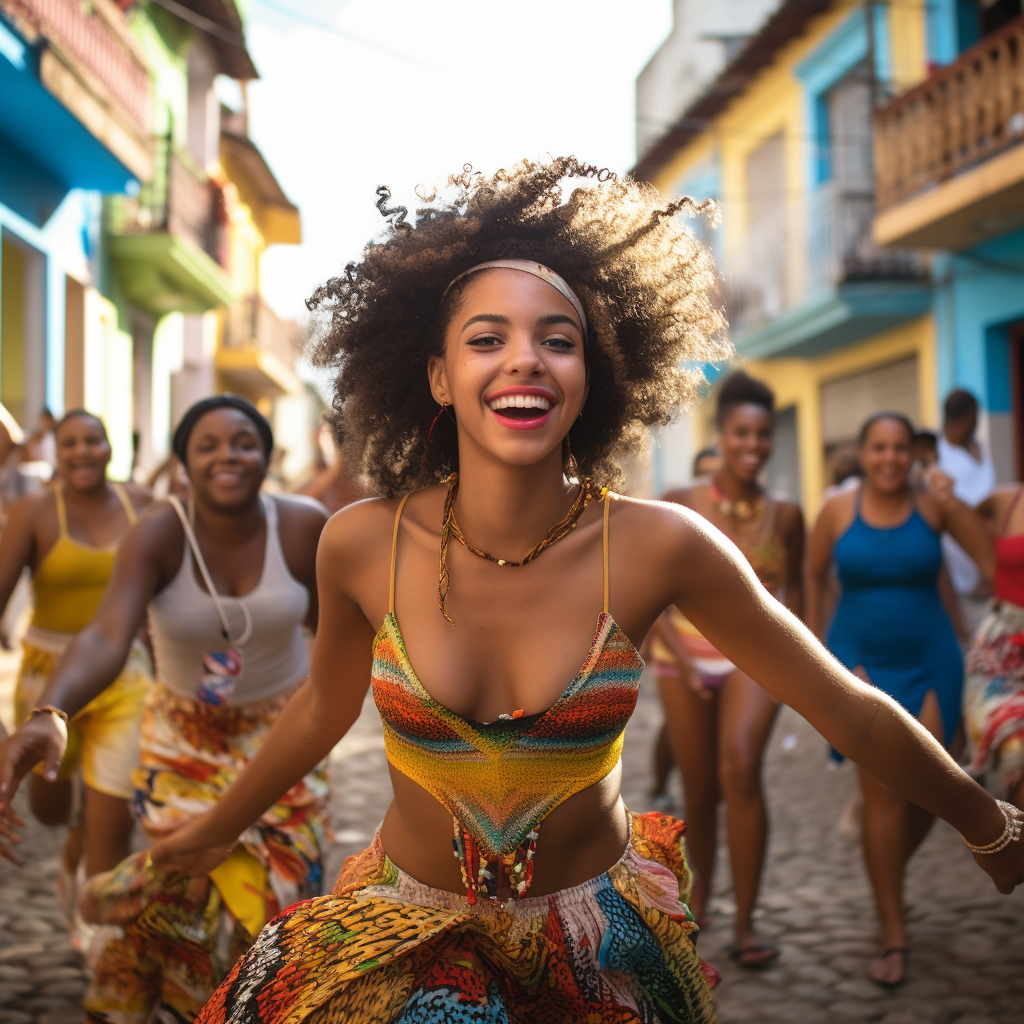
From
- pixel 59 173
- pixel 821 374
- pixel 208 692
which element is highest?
pixel 59 173

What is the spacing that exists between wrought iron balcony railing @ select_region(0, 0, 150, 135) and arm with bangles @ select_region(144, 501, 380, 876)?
9.97 metres

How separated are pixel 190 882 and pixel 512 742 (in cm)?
164

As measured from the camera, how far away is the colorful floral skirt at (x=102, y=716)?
193 inches

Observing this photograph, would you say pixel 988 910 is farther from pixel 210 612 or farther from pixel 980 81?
pixel 980 81

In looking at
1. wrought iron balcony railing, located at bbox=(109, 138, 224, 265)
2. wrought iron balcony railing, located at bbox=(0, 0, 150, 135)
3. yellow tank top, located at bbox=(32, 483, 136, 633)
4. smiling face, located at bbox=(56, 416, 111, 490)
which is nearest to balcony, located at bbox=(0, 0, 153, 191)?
wrought iron balcony railing, located at bbox=(0, 0, 150, 135)

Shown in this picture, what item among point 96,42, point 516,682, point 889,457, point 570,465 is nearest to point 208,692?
point 570,465

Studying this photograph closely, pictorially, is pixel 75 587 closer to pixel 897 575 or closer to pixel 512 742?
pixel 897 575

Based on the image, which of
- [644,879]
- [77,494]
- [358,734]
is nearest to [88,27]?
[358,734]

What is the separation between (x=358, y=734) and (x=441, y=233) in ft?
23.8

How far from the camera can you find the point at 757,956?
15.6 feet

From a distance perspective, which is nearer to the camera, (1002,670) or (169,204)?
(1002,670)

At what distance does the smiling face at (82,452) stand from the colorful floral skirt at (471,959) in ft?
12.2

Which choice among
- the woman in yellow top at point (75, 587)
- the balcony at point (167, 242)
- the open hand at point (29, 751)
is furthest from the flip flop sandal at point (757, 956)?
the balcony at point (167, 242)

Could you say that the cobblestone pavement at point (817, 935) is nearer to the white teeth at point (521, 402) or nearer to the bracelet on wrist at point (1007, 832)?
the bracelet on wrist at point (1007, 832)
